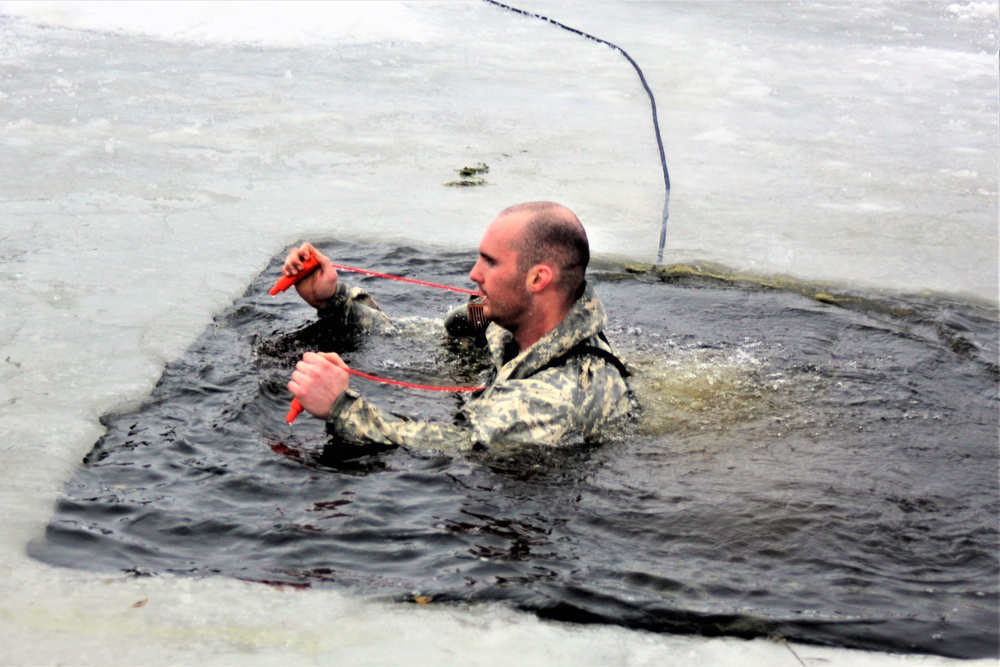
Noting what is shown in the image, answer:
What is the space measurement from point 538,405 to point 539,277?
40 cm

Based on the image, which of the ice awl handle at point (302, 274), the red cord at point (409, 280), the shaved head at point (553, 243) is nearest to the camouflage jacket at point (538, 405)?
the shaved head at point (553, 243)

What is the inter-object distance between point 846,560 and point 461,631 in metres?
1.10

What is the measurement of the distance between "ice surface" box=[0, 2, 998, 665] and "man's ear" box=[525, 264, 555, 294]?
1152 mm

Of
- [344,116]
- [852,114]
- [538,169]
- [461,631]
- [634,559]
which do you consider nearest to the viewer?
[461,631]

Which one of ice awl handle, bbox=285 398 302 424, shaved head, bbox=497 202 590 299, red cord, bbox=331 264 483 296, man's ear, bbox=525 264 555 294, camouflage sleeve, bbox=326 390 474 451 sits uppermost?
shaved head, bbox=497 202 590 299

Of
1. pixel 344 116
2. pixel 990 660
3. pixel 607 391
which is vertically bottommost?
pixel 990 660

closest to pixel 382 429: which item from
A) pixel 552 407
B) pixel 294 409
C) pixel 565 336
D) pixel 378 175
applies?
pixel 294 409

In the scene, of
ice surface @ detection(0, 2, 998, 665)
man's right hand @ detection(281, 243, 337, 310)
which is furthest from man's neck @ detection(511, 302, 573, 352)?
ice surface @ detection(0, 2, 998, 665)

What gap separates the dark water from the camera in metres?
2.61

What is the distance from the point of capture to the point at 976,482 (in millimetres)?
3361

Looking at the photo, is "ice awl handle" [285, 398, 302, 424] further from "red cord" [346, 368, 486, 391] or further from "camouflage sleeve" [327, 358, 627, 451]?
"red cord" [346, 368, 486, 391]

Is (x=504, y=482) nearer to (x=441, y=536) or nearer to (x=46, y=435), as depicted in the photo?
(x=441, y=536)

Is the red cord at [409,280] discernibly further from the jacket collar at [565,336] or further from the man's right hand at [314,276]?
the jacket collar at [565,336]

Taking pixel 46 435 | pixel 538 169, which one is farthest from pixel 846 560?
pixel 538 169
